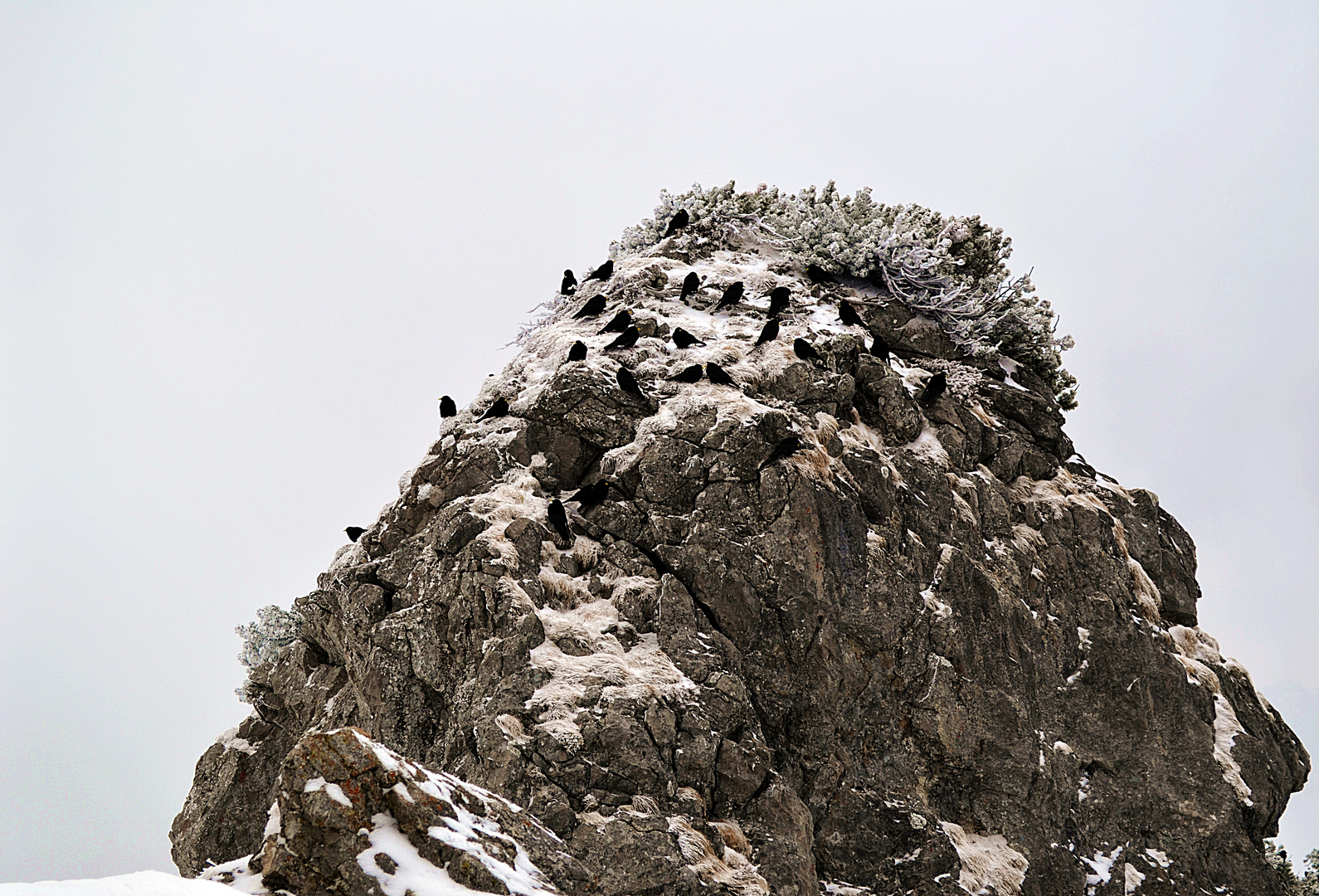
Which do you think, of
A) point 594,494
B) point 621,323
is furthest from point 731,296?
point 594,494

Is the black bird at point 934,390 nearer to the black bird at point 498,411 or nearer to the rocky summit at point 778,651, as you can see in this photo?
the rocky summit at point 778,651

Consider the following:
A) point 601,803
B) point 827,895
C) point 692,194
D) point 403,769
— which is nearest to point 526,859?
point 403,769

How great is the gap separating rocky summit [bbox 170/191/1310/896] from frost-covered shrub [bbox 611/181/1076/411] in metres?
2.93

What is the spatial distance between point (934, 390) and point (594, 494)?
7770 millimetres

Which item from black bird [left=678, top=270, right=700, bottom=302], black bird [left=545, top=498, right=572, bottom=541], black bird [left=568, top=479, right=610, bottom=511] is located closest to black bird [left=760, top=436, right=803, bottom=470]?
black bird [left=568, top=479, right=610, bottom=511]

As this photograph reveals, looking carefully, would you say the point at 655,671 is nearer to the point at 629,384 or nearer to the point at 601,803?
the point at 601,803

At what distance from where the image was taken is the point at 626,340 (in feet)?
61.5

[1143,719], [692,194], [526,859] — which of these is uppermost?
[692,194]

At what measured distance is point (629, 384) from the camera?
1731 cm

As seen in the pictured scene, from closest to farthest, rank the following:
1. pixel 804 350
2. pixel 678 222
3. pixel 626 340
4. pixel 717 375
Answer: pixel 717 375
pixel 804 350
pixel 626 340
pixel 678 222

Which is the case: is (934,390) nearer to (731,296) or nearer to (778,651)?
(731,296)

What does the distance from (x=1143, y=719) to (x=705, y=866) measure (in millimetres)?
9816

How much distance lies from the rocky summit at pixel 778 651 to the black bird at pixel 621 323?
36 cm

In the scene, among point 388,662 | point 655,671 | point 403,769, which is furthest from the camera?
point 388,662
